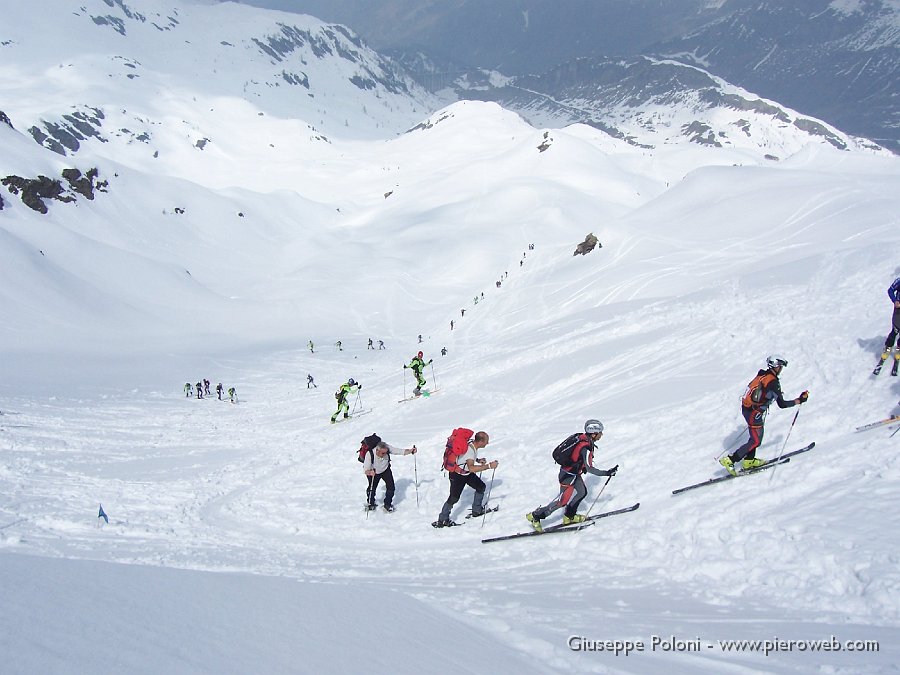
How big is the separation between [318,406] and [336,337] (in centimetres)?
2065

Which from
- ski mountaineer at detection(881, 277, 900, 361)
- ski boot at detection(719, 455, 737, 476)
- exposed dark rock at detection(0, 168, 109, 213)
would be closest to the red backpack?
ski boot at detection(719, 455, 737, 476)

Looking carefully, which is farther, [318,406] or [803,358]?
[318,406]

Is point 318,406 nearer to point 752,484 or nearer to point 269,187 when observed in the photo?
point 752,484

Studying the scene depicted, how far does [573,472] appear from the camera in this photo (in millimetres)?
8500

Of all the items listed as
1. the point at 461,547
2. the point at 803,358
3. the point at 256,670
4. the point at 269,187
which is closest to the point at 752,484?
the point at 461,547

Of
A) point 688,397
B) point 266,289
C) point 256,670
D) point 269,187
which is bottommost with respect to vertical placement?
point 256,670

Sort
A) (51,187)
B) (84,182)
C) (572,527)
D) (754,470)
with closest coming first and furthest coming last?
(572,527) < (754,470) < (51,187) < (84,182)

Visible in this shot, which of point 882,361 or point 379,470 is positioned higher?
point 882,361

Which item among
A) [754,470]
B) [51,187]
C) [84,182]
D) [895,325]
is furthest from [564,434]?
[84,182]

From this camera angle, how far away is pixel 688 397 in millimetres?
12562

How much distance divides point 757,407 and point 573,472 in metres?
3.06

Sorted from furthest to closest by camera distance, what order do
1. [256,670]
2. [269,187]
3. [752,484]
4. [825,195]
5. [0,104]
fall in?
[0,104]
[269,187]
[825,195]
[752,484]
[256,670]

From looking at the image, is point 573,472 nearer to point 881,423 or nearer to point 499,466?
point 499,466

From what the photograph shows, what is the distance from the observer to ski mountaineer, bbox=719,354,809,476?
28.3 feet
